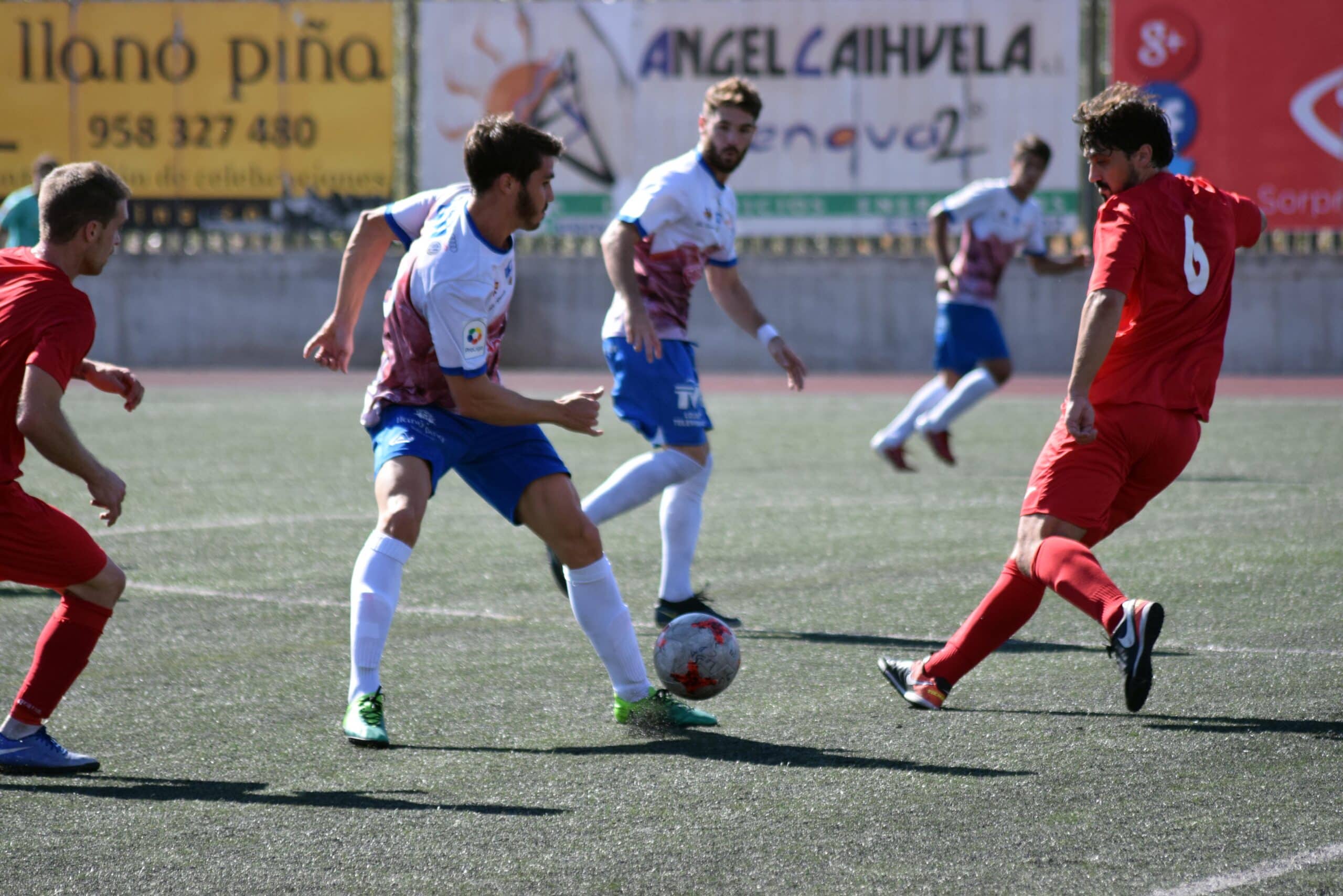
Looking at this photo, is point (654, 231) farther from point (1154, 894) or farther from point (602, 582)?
point (1154, 894)

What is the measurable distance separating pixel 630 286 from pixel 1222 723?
275 cm

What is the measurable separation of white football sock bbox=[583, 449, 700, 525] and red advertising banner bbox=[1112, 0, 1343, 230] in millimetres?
15753

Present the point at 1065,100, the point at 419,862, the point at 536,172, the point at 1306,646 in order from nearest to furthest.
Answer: the point at 419,862 < the point at 536,172 < the point at 1306,646 < the point at 1065,100

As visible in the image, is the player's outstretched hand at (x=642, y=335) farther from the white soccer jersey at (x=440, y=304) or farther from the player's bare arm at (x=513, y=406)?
the player's bare arm at (x=513, y=406)

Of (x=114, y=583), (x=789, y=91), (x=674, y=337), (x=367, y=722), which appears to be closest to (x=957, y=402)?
(x=674, y=337)

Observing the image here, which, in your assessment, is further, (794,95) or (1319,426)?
(794,95)

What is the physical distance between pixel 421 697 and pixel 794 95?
58.5ft

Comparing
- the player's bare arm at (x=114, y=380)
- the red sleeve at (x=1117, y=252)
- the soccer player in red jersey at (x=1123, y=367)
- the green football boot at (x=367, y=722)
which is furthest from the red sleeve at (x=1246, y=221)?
the player's bare arm at (x=114, y=380)

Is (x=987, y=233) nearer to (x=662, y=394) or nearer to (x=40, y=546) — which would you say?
(x=662, y=394)

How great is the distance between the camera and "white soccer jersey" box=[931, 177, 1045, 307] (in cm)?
1199

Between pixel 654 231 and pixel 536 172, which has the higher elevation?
pixel 536 172

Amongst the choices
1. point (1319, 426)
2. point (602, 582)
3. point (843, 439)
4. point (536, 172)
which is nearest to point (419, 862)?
point (602, 582)

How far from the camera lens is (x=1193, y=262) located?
4.81m

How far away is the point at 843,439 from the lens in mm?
14031
